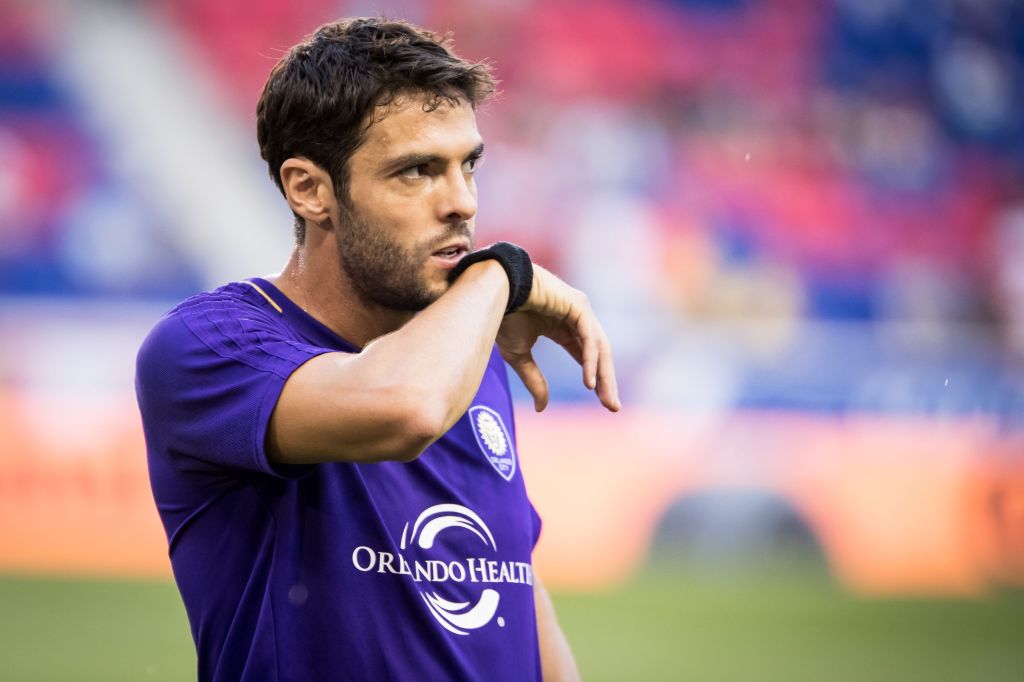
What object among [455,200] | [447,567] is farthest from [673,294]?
[447,567]

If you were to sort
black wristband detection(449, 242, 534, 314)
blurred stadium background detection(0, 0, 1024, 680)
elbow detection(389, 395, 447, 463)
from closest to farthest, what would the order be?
elbow detection(389, 395, 447, 463) < black wristband detection(449, 242, 534, 314) < blurred stadium background detection(0, 0, 1024, 680)

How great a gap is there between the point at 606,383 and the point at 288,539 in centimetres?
76

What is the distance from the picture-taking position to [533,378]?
2590 mm

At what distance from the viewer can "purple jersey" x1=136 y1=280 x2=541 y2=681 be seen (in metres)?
2.14

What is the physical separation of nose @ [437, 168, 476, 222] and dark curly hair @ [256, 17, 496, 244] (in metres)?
0.17

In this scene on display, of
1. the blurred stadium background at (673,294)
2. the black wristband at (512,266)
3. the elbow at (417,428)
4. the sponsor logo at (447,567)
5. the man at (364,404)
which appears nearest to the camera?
the elbow at (417,428)

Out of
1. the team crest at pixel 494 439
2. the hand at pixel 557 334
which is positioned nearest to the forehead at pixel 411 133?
the hand at pixel 557 334

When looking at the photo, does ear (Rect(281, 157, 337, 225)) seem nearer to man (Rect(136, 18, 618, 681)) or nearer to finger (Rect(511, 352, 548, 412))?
man (Rect(136, 18, 618, 681))

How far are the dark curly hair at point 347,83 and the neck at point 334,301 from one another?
0.17 m

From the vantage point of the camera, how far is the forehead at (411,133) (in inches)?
95.3

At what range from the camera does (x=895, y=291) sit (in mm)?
12641

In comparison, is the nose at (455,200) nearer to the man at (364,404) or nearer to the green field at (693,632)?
the man at (364,404)

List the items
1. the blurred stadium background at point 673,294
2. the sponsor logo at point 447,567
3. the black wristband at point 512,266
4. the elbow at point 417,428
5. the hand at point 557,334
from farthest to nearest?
the blurred stadium background at point 673,294, the hand at point 557,334, the black wristband at point 512,266, the sponsor logo at point 447,567, the elbow at point 417,428

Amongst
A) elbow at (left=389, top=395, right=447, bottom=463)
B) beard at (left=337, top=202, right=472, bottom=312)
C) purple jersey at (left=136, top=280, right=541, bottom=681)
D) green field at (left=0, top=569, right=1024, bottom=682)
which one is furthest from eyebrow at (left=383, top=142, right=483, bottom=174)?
green field at (left=0, top=569, right=1024, bottom=682)
